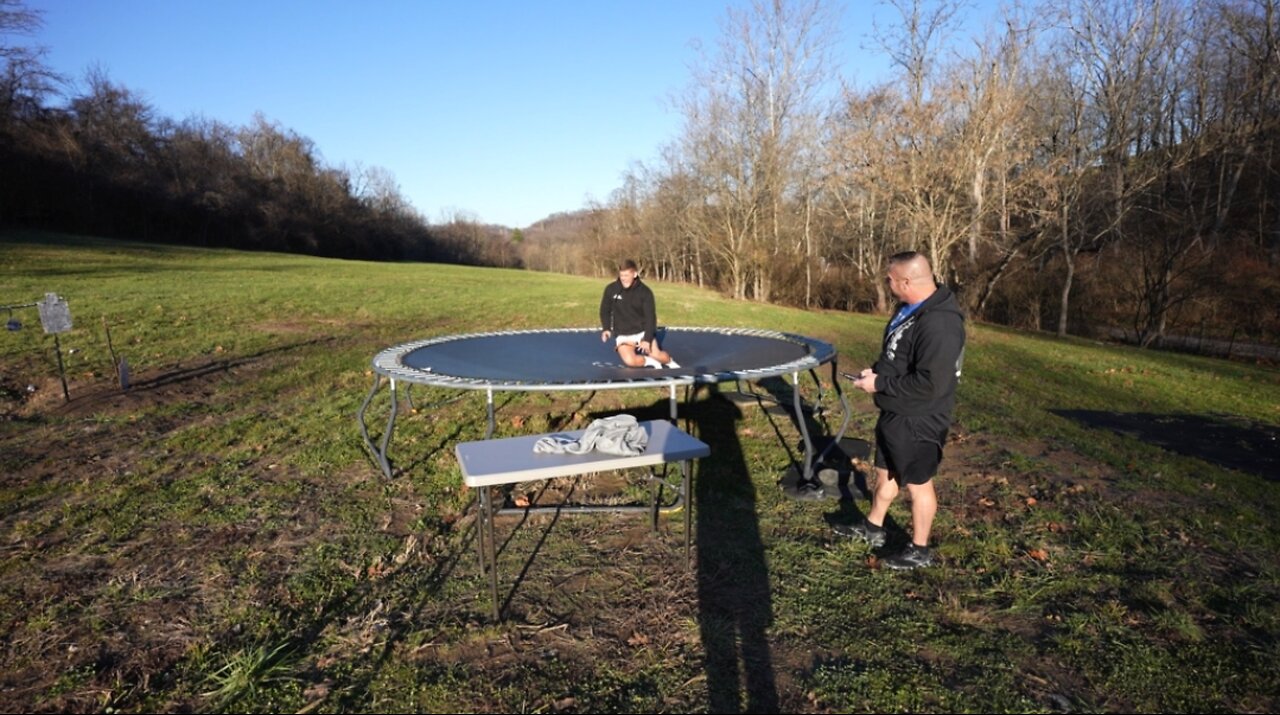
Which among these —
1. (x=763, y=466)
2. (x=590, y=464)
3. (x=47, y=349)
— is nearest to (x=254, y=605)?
(x=590, y=464)

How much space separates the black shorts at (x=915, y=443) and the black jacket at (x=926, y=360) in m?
0.04

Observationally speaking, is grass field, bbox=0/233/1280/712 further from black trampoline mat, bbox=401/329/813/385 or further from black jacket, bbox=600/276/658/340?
black jacket, bbox=600/276/658/340

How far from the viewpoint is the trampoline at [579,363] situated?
11.5 ft

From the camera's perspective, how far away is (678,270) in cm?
3591

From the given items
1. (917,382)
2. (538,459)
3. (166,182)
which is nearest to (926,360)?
(917,382)

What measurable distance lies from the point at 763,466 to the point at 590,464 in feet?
6.89

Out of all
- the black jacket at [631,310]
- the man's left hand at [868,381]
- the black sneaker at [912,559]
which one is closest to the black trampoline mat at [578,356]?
the black jacket at [631,310]

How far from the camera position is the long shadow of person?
2.10 meters

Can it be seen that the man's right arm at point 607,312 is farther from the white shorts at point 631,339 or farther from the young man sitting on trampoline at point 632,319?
the white shorts at point 631,339

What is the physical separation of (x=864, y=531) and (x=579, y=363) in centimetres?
226

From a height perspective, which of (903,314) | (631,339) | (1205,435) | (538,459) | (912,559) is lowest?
(1205,435)

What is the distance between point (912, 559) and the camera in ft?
9.33

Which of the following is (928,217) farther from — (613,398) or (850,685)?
(850,685)

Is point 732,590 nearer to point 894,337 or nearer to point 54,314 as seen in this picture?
point 894,337
